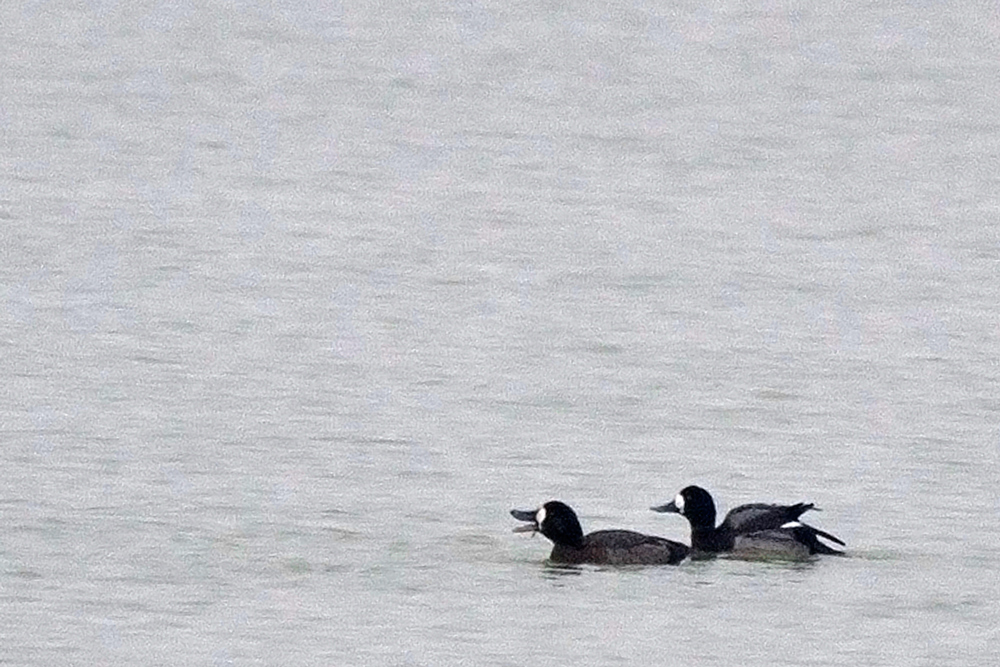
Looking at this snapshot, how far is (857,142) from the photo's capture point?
34.1m

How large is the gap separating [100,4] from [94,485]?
33.8 metres

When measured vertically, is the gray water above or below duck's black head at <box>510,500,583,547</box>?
below

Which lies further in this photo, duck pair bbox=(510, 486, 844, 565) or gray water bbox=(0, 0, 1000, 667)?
duck pair bbox=(510, 486, 844, 565)

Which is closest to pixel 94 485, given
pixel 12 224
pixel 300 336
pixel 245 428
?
pixel 245 428

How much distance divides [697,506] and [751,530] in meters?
0.27

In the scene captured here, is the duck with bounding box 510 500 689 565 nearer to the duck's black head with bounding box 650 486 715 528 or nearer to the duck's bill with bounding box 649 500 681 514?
the duck's black head with bounding box 650 486 715 528

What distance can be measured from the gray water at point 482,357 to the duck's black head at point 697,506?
1.28 feet

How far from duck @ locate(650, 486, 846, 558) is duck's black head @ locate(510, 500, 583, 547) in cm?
59

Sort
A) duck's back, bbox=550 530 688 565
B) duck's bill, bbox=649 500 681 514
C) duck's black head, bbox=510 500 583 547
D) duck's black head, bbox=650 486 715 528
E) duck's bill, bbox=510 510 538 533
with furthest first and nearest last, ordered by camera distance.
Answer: duck's bill, bbox=649 500 681 514, duck's black head, bbox=650 486 715 528, duck's bill, bbox=510 510 538 533, duck's black head, bbox=510 500 583 547, duck's back, bbox=550 530 688 565

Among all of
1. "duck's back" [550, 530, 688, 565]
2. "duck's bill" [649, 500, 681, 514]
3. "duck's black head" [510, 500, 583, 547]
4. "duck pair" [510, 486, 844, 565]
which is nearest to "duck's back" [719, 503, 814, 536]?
"duck pair" [510, 486, 844, 565]

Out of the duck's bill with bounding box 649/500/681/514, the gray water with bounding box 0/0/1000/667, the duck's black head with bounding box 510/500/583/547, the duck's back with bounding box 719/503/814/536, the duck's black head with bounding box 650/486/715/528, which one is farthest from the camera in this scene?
the duck's bill with bounding box 649/500/681/514

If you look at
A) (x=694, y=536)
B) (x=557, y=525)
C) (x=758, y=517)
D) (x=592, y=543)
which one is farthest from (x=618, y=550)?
(x=758, y=517)

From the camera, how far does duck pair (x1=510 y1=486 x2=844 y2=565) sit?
13938 mm

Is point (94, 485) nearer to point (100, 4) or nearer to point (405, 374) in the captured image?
point (405, 374)
